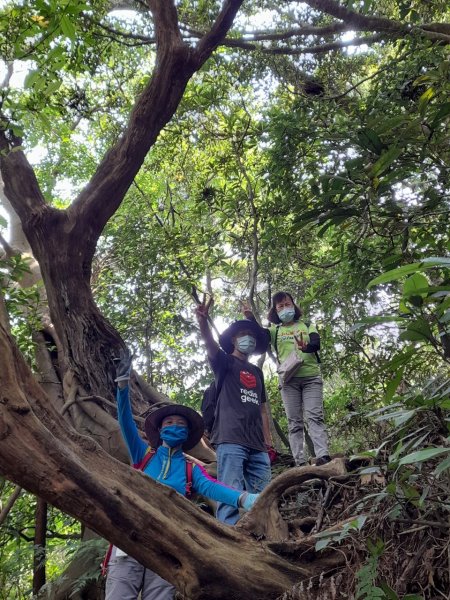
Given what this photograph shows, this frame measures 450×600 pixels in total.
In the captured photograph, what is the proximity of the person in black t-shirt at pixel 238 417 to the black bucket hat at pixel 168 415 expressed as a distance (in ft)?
1.02

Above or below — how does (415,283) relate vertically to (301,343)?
below

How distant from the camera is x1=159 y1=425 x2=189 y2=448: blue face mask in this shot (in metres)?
3.99

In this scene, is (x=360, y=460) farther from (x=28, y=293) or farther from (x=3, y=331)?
(x=28, y=293)

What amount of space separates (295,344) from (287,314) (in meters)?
0.36

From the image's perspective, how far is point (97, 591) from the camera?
493cm

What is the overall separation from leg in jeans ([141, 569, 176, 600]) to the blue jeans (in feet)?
2.74

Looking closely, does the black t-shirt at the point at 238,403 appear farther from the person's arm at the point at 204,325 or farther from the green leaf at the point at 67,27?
the green leaf at the point at 67,27

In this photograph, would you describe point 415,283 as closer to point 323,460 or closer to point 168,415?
point 168,415

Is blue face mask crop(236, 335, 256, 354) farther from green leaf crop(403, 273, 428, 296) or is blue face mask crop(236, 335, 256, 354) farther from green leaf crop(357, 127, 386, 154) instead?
green leaf crop(403, 273, 428, 296)

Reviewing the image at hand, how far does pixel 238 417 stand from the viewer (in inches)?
180

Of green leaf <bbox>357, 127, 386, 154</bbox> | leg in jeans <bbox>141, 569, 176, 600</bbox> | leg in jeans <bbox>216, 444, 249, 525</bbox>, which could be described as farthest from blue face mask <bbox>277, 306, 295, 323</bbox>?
leg in jeans <bbox>141, 569, 176, 600</bbox>

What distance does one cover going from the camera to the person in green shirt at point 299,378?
5.35 meters

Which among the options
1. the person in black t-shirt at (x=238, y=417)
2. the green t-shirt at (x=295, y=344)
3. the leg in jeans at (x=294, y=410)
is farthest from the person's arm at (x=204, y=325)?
the leg in jeans at (x=294, y=410)

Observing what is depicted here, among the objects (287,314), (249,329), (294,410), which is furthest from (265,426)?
(287,314)
